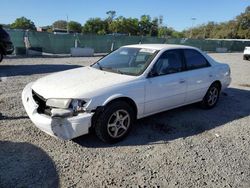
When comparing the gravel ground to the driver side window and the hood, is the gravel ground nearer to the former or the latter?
the hood

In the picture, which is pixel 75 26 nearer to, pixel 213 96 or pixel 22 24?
pixel 22 24

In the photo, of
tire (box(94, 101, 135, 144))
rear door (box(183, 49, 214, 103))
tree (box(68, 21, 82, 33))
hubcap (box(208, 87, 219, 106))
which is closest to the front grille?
tire (box(94, 101, 135, 144))

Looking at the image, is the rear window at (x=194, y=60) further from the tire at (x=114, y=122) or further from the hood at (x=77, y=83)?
the tire at (x=114, y=122)

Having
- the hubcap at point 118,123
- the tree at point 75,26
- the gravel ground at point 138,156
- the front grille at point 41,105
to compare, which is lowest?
the gravel ground at point 138,156

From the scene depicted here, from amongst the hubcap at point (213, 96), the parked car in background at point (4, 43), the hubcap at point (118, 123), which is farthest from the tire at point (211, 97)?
the parked car in background at point (4, 43)

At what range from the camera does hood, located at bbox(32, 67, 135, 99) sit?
3832mm

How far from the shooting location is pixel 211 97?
243 inches

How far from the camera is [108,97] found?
3.95 meters

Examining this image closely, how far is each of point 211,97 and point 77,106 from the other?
3.56m

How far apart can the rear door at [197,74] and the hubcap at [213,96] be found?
0.88ft

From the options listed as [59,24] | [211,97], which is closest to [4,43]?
[211,97]

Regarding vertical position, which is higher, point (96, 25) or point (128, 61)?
point (96, 25)

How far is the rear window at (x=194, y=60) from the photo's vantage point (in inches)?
218

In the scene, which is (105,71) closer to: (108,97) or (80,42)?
(108,97)
